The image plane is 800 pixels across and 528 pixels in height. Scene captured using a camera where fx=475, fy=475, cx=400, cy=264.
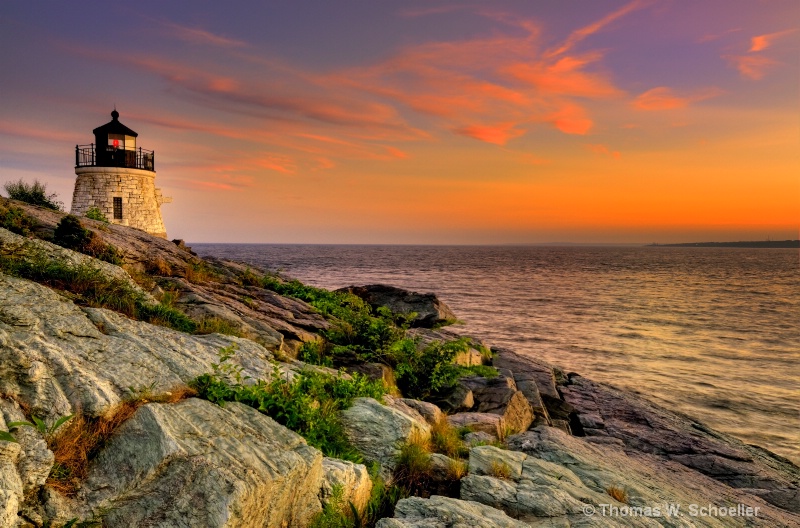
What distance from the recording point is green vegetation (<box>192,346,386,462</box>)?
22.6ft

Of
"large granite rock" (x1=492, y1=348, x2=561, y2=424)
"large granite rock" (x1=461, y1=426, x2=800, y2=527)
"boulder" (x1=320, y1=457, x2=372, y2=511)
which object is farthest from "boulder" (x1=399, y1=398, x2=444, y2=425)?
"large granite rock" (x1=492, y1=348, x2=561, y2=424)

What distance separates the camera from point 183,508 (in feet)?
15.5

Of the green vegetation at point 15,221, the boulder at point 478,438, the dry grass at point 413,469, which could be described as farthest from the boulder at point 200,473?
the green vegetation at point 15,221

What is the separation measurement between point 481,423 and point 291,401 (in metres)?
5.00

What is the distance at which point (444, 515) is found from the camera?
588cm

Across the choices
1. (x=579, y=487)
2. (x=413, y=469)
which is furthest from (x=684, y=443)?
(x=413, y=469)

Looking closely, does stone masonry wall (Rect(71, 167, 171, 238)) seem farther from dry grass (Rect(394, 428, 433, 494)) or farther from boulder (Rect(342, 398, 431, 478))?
dry grass (Rect(394, 428, 433, 494))

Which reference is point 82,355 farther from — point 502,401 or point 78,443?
point 502,401

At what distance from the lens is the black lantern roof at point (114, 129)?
116 feet

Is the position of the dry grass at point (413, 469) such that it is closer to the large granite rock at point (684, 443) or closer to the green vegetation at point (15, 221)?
the large granite rock at point (684, 443)

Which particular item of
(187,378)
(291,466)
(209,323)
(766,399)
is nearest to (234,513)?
(291,466)

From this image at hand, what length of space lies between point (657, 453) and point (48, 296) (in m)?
15.2

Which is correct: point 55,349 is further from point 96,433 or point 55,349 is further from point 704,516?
point 704,516

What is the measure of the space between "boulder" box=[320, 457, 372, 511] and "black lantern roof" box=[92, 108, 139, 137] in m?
37.5
